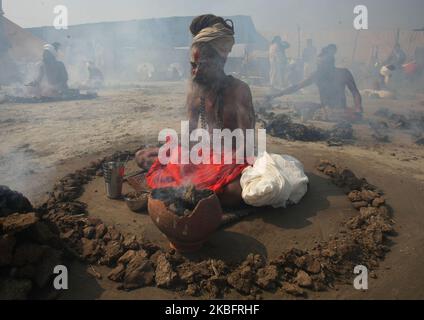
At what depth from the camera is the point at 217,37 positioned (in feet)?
14.6

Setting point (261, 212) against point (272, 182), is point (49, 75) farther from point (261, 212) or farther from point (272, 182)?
point (272, 182)

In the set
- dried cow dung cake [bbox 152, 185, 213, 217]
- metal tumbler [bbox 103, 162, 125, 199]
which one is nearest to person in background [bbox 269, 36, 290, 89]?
metal tumbler [bbox 103, 162, 125, 199]

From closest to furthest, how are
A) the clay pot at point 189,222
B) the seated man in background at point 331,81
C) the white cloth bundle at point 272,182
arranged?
the clay pot at point 189,222 < the white cloth bundle at point 272,182 < the seated man in background at point 331,81

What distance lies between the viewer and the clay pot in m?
3.11

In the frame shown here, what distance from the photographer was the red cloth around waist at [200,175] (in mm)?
4121

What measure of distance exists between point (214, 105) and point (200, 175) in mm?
1121

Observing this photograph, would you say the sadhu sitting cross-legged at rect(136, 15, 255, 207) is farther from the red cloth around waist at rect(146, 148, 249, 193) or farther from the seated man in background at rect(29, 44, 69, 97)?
the seated man in background at rect(29, 44, 69, 97)

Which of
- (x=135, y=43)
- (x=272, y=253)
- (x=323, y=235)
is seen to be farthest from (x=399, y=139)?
(x=135, y=43)

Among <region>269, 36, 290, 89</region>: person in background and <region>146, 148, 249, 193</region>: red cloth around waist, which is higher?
<region>269, 36, 290, 89</region>: person in background

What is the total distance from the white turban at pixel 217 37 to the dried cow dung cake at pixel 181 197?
207 centimetres

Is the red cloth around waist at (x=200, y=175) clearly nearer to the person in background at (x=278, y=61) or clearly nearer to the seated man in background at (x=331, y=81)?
the seated man in background at (x=331, y=81)

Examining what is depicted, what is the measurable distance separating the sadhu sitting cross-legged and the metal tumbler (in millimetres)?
411

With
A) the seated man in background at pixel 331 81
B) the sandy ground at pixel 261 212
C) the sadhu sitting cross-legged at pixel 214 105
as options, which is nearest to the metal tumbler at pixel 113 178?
the sandy ground at pixel 261 212

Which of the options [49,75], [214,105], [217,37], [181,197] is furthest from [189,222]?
[49,75]
